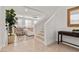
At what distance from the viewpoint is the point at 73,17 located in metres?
3.44

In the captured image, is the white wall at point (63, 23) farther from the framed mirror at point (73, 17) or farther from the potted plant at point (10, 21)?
the potted plant at point (10, 21)

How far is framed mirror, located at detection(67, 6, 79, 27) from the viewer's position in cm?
328

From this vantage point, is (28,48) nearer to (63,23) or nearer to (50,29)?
(50,29)

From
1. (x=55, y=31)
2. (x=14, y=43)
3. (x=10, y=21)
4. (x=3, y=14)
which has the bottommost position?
(x=14, y=43)

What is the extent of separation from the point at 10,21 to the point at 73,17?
7.23ft

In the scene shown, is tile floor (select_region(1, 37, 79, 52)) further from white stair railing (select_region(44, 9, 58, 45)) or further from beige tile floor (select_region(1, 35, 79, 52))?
white stair railing (select_region(44, 9, 58, 45))

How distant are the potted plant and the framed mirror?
1.90m

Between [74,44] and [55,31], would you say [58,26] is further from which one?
[74,44]

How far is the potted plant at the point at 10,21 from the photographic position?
3096 millimetres

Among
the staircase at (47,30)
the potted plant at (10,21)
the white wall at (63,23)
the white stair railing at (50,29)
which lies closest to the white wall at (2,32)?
the potted plant at (10,21)

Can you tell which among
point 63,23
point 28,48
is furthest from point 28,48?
point 63,23
